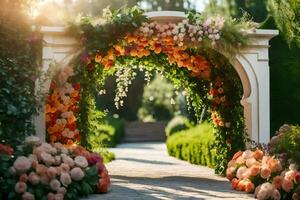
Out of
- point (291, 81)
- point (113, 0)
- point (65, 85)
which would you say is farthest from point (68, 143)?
point (113, 0)

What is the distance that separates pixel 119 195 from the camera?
23.1 ft

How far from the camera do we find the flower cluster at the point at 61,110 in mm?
8688

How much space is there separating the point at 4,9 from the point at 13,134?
5.10 ft

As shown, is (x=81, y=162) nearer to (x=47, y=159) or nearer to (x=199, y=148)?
(x=47, y=159)

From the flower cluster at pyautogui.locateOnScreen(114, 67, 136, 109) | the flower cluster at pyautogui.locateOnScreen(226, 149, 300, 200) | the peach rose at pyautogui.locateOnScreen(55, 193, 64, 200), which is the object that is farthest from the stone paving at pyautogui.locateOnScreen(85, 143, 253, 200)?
the flower cluster at pyautogui.locateOnScreen(114, 67, 136, 109)

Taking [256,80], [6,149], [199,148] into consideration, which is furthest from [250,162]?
[199,148]

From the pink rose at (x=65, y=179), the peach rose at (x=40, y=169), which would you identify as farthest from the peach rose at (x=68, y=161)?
the peach rose at (x=40, y=169)

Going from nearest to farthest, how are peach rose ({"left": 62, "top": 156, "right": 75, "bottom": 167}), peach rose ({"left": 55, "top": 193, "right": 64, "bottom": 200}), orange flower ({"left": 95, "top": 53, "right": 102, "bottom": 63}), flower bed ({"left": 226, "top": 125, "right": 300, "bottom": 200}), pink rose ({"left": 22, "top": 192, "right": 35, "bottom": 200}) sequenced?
pink rose ({"left": 22, "top": 192, "right": 35, "bottom": 200}), peach rose ({"left": 55, "top": 193, "right": 64, "bottom": 200}), flower bed ({"left": 226, "top": 125, "right": 300, "bottom": 200}), peach rose ({"left": 62, "top": 156, "right": 75, "bottom": 167}), orange flower ({"left": 95, "top": 53, "right": 102, "bottom": 63})

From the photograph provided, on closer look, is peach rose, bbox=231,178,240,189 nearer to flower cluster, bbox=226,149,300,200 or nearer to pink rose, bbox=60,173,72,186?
flower cluster, bbox=226,149,300,200

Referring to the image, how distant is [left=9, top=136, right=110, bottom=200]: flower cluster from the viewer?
638 centimetres

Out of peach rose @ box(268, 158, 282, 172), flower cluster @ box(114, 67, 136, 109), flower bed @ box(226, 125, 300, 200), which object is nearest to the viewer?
flower bed @ box(226, 125, 300, 200)

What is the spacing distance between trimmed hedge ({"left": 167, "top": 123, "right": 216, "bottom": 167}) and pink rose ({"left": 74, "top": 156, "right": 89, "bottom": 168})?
481 cm

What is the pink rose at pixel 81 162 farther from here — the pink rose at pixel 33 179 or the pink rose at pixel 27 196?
the pink rose at pixel 27 196

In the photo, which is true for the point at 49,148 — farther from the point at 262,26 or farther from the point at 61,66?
the point at 262,26
